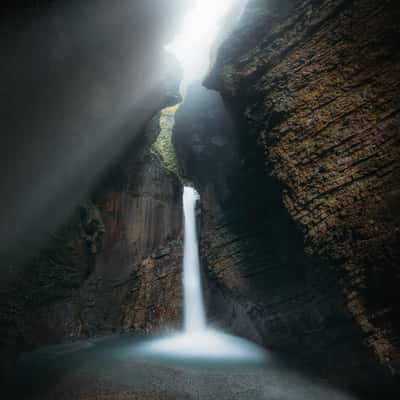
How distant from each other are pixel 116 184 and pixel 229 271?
22.2ft

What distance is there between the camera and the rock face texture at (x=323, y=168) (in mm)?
4664

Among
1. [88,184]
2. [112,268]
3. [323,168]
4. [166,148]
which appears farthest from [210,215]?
[323,168]

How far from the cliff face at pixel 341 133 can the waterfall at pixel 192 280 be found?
268 inches

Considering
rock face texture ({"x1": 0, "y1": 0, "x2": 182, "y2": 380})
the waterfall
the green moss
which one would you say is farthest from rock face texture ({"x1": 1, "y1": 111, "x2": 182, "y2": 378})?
the green moss

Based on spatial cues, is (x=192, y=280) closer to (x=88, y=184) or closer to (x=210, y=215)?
(x=210, y=215)

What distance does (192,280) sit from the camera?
1179cm

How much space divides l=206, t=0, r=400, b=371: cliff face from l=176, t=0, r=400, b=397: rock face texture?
0.02 metres

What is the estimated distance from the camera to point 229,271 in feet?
33.0

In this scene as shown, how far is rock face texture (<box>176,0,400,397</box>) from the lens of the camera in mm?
4664

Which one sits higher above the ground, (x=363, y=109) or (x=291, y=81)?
(x=291, y=81)

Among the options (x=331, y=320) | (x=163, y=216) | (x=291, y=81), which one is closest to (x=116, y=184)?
(x=163, y=216)

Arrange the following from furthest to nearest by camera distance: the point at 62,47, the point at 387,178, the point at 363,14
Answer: the point at 62,47, the point at 363,14, the point at 387,178

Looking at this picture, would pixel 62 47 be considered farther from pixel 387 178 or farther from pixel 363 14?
pixel 387 178

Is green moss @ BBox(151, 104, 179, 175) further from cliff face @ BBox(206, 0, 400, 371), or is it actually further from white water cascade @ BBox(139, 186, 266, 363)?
cliff face @ BBox(206, 0, 400, 371)
